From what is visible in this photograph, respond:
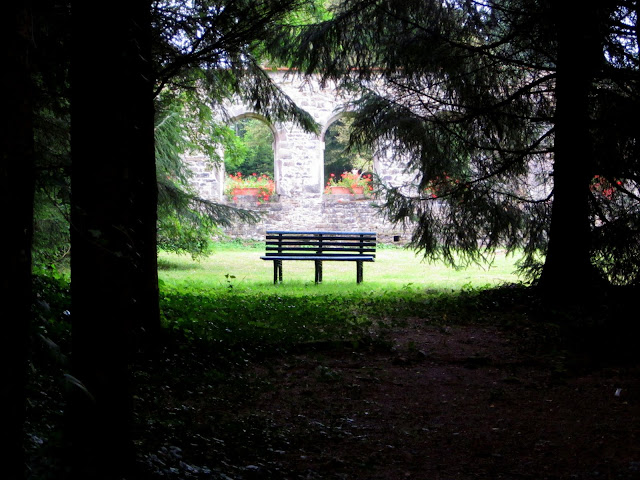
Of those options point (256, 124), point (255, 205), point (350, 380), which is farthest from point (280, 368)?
point (256, 124)

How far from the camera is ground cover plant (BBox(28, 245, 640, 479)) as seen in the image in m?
2.93

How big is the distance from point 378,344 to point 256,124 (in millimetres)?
23821

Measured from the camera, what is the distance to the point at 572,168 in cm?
654

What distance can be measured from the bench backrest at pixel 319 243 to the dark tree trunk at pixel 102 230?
7.98m

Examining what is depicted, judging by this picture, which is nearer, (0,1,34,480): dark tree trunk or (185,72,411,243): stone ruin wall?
(0,1,34,480): dark tree trunk

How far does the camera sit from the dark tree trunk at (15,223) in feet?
5.18

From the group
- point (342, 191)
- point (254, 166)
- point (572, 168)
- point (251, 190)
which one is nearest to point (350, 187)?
point (342, 191)

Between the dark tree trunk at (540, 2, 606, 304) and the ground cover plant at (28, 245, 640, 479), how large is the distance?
18.1 inches

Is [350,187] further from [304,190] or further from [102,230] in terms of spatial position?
[102,230]

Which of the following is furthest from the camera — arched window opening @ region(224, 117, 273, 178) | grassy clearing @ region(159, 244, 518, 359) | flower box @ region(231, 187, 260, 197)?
arched window opening @ region(224, 117, 273, 178)

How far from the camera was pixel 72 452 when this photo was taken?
229 centimetres

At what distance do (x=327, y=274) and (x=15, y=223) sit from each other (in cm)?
1028

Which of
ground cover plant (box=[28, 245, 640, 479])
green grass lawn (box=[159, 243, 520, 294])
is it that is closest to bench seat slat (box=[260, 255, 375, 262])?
green grass lawn (box=[159, 243, 520, 294])

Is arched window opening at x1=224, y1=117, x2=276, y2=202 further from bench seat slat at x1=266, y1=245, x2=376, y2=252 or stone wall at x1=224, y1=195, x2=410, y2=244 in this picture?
bench seat slat at x1=266, y1=245, x2=376, y2=252
